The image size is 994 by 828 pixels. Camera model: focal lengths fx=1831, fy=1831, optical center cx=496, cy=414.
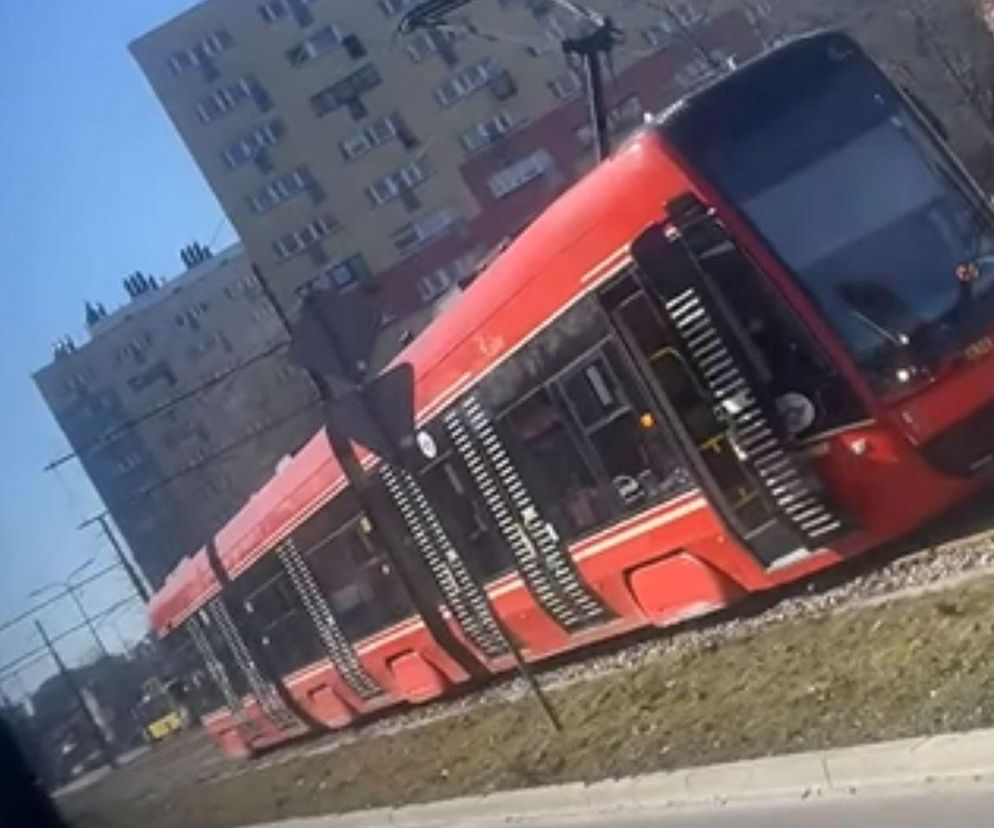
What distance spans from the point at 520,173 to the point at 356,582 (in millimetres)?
38407

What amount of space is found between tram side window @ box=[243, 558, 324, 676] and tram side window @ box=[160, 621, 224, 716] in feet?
15.4

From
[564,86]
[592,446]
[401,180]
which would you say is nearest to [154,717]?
[401,180]

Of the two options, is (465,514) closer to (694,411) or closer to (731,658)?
(731,658)

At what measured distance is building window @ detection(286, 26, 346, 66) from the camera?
63.0 metres

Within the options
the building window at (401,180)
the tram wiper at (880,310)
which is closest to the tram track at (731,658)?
the tram wiper at (880,310)

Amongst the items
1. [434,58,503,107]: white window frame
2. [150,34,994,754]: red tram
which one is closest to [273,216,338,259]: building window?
[434,58,503,107]: white window frame

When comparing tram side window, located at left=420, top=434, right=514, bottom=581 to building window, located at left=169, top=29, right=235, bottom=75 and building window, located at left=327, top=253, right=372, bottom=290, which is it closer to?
building window, located at left=327, top=253, right=372, bottom=290

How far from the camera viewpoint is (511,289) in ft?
45.6

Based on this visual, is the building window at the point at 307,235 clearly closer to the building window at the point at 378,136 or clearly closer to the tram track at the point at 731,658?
the building window at the point at 378,136

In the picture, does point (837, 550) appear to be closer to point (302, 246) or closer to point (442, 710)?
point (442, 710)

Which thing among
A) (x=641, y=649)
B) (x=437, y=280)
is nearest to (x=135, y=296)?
(x=437, y=280)

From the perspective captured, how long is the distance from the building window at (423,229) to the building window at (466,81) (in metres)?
4.34

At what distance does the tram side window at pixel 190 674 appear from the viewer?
28562 mm

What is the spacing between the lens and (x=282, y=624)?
22672 mm
